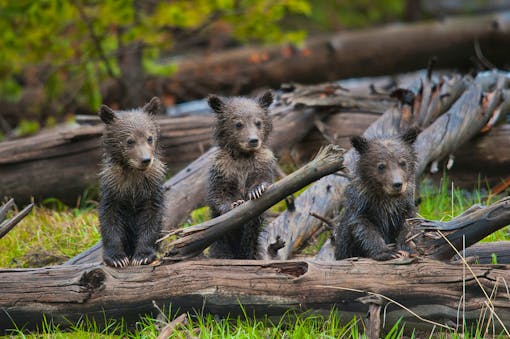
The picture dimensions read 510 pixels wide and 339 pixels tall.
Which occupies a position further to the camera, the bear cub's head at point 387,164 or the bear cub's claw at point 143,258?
the bear cub's head at point 387,164

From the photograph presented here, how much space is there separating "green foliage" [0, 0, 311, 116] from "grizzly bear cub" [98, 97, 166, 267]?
4589 millimetres

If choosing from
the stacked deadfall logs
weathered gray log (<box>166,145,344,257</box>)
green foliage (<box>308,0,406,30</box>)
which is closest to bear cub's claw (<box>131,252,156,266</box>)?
the stacked deadfall logs

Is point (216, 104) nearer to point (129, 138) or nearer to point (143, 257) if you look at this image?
point (129, 138)

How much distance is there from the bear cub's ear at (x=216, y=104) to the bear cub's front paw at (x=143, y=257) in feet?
4.20

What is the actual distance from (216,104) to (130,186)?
97 cm

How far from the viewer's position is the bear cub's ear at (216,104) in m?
5.90

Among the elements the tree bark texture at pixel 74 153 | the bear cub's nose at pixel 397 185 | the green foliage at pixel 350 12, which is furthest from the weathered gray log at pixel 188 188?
the green foliage at pixel 350 12

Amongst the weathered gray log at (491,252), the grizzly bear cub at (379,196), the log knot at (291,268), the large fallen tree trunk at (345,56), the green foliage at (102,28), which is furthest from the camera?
the large fallen tree trunk at (345,56)

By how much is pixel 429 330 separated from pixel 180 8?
6.68 metres

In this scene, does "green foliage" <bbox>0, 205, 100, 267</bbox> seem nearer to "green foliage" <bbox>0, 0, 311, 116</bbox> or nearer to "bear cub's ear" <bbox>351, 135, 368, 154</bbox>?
"bear cub's ear" <bbox>351, 135, 368, 154</bbox>

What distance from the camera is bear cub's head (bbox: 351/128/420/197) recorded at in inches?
211

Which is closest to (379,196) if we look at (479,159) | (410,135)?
(410,135)

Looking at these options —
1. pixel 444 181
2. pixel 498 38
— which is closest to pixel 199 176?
pixel 444 181

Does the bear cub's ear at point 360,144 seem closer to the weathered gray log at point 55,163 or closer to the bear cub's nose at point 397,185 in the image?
the bear cub's nose at point 397,185
